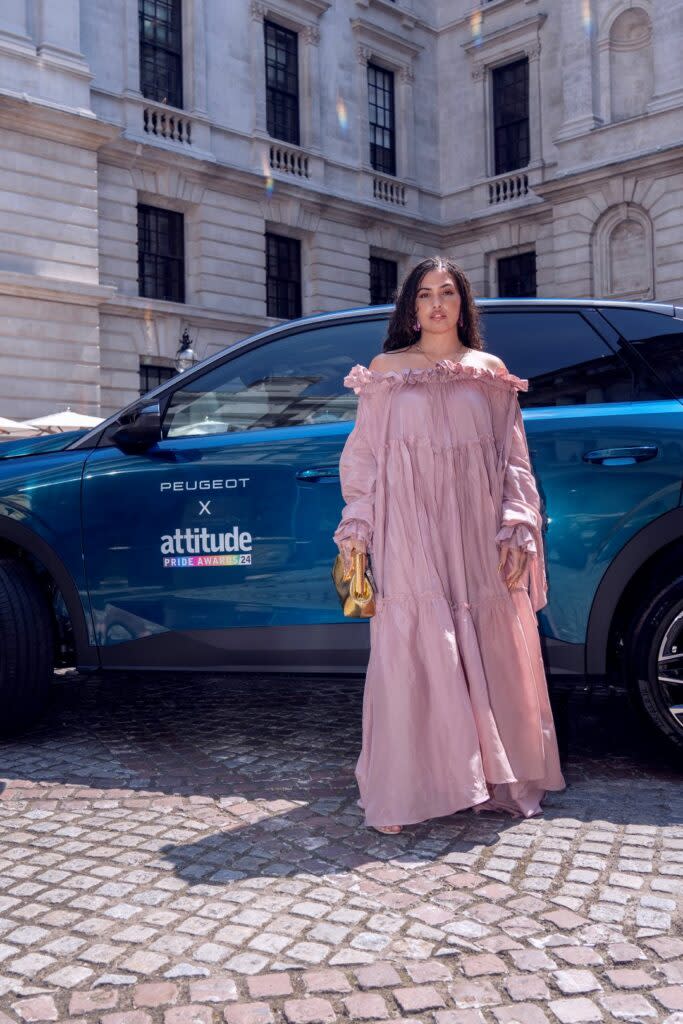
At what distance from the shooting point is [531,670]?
3.29 m

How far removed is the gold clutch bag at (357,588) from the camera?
316 cm

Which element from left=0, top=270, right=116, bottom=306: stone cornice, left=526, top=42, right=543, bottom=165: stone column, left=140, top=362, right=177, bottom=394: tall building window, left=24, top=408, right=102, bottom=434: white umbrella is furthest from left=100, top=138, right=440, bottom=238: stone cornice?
left=24, top=408, right=102, bottom=434: white umbrella

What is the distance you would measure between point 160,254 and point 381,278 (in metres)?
6.42

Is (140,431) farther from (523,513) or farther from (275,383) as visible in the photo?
(523,513)

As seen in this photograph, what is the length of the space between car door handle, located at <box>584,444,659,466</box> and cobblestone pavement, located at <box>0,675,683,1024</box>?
116 centimetres

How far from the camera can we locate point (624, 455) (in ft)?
11.7

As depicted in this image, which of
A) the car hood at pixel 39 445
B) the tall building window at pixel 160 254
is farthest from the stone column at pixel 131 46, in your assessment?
the car hood at pixel 39 445

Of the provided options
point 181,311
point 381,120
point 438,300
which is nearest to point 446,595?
point 438,300

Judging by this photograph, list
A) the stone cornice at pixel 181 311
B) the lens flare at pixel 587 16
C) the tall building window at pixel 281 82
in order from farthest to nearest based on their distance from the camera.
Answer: the tall building window at pixel 281 82 → the lens flare at pixel 587 16 → the stone cornice at pixel 181 311

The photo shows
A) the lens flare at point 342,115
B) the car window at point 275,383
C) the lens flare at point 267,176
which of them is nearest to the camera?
the car window at point 275,383

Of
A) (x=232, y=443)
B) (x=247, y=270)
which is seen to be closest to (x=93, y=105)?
(x=247, y=270)

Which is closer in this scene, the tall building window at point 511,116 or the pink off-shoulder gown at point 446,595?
the pink off-shoulder gown at point 446,595

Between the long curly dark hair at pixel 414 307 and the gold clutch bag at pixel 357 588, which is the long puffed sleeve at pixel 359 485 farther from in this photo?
the long curly dark hair at pixel 414 307

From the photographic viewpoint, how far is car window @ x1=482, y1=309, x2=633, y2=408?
12.2ft
